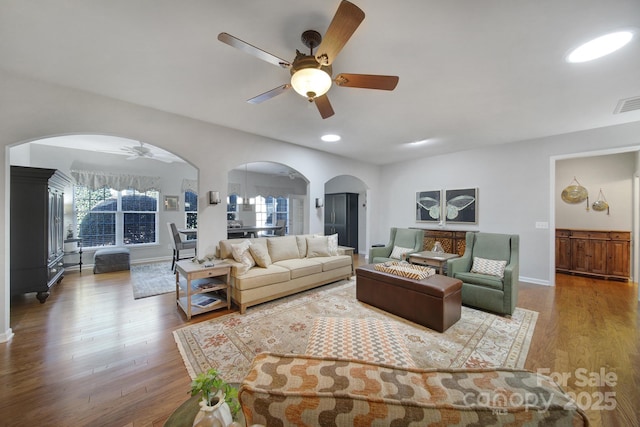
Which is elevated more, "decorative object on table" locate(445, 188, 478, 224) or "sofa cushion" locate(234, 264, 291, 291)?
"decorative object on table" locate(445, 188, 478, 224)

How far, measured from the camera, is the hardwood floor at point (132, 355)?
1687 millimetres

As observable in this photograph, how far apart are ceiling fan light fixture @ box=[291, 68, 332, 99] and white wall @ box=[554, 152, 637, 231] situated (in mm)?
6414

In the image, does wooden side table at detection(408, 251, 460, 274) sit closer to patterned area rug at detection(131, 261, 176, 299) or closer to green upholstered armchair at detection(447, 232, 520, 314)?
green upholstered armchair at detection(447, 232, 520, 314)

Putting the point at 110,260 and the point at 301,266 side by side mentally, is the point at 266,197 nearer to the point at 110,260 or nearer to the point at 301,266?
the point at 110,260

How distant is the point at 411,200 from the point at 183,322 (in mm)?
5574

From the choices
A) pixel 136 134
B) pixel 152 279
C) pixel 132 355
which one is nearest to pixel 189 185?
pixel 152 279

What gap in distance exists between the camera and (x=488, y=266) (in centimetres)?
352

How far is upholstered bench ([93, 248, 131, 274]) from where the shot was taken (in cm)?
517

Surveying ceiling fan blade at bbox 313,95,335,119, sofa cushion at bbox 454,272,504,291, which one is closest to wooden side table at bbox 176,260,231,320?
ceiling fan blade at bbox 313,95,335,119

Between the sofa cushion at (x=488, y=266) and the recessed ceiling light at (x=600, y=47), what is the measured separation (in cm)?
249

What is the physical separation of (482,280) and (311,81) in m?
3.36

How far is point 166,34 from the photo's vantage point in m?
1.91

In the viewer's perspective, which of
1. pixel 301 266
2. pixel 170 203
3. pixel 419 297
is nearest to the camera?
pixel 419 297

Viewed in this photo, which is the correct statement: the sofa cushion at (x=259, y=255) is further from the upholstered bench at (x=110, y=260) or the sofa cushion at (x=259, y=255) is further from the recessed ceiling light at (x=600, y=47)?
the recessed ceiling light at (x=600, y=47)
